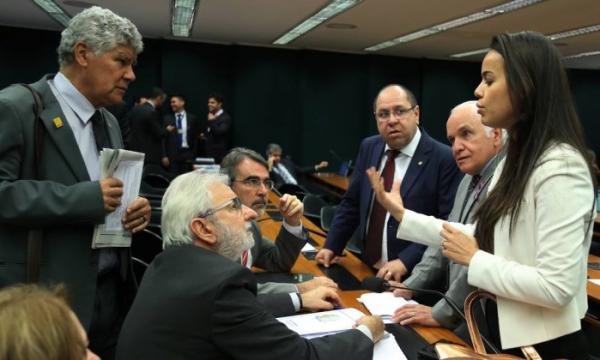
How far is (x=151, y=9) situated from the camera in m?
6.84

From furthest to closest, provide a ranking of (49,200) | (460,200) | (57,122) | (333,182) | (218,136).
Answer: (218,136)
(333,182)
(460,200)
(57,122)
(49,200)

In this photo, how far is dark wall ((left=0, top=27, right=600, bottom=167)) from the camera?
375 inches

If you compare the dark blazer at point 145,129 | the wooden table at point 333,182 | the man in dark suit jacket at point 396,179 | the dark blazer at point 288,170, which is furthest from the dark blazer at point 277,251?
the dark blazer at point 145,129

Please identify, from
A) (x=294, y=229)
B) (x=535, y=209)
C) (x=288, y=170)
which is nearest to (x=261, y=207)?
(x=294, y=229)

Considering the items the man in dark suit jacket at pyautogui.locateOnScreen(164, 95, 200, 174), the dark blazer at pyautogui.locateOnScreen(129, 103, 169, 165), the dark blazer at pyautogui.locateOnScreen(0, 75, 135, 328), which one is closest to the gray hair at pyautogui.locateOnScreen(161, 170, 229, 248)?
the dark blazer at pyautogui.locateOnScreen(0, 75, 135, 328)

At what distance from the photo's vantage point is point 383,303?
183 cm

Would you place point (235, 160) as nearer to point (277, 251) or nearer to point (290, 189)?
point (277, 251)

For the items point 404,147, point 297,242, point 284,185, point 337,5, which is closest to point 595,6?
point 337,5

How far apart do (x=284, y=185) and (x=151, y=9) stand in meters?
3.27

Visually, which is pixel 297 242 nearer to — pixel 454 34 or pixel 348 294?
pixel 348 294

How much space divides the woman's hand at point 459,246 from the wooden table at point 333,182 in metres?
5.62

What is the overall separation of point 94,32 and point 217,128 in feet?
24.6

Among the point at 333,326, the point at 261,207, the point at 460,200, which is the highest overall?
the point at 460,200

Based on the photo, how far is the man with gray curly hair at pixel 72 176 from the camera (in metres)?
1.45
